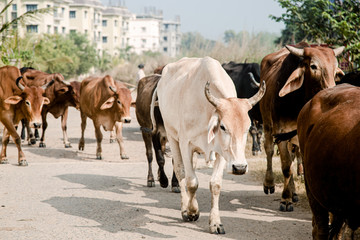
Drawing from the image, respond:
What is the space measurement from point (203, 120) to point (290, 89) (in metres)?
1.22

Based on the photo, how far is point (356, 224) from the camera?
14.9ft

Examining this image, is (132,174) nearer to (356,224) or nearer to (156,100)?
(156,100)

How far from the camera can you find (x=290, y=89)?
704 cm

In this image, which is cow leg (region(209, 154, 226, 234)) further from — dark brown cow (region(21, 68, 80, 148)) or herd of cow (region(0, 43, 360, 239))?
dark brown cow (region(21, 68, 80, 148))

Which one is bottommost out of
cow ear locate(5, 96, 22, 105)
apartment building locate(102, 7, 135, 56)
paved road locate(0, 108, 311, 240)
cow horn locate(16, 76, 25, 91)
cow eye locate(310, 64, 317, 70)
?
paved road locate(0, 108, 311, 240)

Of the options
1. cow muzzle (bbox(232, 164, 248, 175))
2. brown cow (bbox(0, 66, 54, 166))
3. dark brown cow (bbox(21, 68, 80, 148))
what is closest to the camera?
cow muzzle (bbox(232, 164, 248, 175))

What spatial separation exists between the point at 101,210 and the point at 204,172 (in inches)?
139

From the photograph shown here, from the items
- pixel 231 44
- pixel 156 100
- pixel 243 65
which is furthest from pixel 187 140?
pixel 231 44

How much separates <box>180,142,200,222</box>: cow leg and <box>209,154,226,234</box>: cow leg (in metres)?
0.31

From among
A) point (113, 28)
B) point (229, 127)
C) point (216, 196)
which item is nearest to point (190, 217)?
point (216, 196)

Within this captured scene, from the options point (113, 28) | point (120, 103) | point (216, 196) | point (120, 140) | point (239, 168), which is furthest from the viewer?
point (113, 28)

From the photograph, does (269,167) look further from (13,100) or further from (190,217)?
(13,100)

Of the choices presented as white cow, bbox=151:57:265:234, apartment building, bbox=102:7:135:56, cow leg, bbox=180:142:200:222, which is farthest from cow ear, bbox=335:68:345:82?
apartment building, bbox=102:7:135:56

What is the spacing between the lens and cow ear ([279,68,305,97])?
697 centimetres
